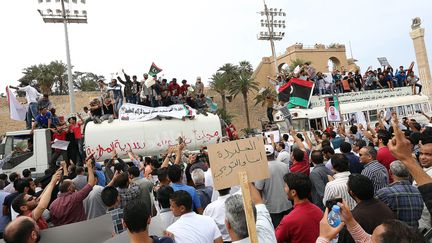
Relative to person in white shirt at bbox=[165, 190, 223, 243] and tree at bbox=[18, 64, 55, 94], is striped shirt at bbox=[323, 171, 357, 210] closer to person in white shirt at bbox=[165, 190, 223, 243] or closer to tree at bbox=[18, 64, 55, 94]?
person in white shirt at bbox=[165, 190, 223, 243]

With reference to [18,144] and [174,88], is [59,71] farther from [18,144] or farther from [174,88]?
[18,144]

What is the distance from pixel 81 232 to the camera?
328cm

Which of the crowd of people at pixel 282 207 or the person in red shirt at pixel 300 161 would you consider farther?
the person in red shirt at pixel 300 161

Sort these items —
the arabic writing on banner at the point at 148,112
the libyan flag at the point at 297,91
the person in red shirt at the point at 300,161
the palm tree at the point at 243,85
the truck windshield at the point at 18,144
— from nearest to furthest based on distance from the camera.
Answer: the person in red shirt at the point at 300,161 < the truck windshield at the point at 18,144 < the arabic writing on banner at the point at 148,112 < the libyan flag at the point at 297,91 < the palm tree at the point at 243,85

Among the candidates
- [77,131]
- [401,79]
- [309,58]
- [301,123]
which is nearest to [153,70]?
[77,131]

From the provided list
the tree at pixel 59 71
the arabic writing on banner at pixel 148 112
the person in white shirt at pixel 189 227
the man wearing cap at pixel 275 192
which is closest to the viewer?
the person in white shirt at pixel 189 227

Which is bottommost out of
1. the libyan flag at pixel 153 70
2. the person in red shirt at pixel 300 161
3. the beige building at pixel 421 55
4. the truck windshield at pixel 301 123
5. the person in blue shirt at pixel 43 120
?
the person in red shirt at pixel 300 161

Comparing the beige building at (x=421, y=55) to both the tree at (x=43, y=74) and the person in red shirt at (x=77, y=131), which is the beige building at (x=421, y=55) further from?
the tree at (x=43, y=74)

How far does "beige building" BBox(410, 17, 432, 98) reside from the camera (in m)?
34.3

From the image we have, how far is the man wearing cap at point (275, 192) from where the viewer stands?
16.1 feet

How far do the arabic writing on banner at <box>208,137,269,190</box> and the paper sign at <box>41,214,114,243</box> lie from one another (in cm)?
118

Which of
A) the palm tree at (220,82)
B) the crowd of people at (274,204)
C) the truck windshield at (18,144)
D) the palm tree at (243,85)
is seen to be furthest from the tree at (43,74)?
the crowd of people at (274,204)

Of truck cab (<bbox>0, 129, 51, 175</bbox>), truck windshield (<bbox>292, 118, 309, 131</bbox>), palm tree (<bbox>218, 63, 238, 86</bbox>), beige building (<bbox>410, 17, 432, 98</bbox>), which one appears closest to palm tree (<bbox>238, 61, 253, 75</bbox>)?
palm tree (<bbox>218, 63, 238, 86</bbox>)

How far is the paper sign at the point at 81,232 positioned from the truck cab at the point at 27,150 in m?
8.57
